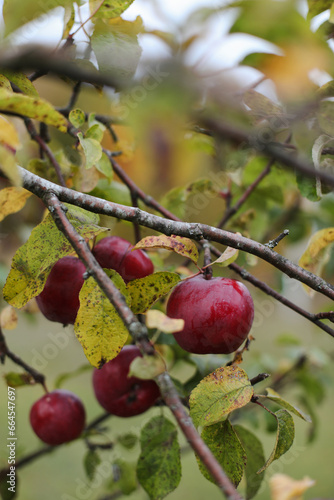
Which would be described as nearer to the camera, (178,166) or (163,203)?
(178,166)

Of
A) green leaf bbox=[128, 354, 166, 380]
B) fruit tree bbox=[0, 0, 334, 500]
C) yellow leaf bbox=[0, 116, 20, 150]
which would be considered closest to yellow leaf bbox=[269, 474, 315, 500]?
fruit tree bbox=[0, 0, 334, 500]

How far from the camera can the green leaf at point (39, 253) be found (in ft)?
1.61

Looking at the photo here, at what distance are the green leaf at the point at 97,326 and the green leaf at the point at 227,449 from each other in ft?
0.51

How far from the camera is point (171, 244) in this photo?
1.65 ft

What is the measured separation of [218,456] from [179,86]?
39 centimetres

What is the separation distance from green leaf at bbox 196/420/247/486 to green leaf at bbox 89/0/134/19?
1.73ft

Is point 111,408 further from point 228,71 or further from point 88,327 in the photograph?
point 228,71

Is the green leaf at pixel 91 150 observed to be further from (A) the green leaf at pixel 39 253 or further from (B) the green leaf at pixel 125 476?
(B) the green leaf at pixel 125 476

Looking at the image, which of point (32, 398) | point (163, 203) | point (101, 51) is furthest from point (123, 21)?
point (32, 398)

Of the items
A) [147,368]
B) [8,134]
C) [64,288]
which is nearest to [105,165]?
[64,288]

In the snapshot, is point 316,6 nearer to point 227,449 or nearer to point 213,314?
point 213,314

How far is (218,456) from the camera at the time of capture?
20.1 inches

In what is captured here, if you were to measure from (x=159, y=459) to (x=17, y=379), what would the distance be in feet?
0.95

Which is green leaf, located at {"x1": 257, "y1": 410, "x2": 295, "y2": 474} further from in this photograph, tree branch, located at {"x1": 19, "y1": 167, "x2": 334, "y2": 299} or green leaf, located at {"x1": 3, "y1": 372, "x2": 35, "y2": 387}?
green leaf, located at {"x1": 3, "y1": 372, "x2": 35, "y2": 387}
